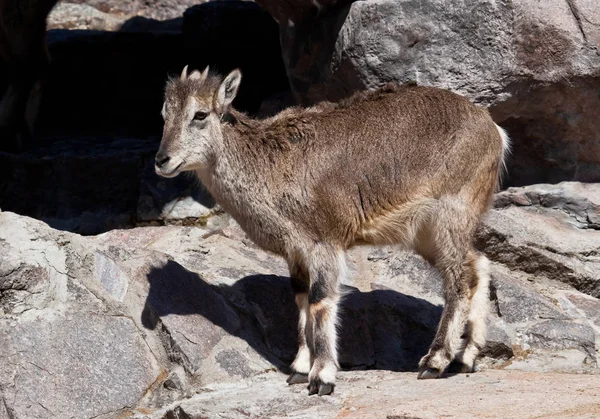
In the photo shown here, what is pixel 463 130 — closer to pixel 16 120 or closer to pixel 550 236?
pixel 550 236

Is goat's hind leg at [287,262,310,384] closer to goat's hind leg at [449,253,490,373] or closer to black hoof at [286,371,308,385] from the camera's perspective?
black hoof at [286,371,308,385]

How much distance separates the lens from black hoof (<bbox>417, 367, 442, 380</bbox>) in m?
7.50

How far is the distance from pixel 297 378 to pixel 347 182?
4.76ft

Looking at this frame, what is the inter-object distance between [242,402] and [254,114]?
215 inches

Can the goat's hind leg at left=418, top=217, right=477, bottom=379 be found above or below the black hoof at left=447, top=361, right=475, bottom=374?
above

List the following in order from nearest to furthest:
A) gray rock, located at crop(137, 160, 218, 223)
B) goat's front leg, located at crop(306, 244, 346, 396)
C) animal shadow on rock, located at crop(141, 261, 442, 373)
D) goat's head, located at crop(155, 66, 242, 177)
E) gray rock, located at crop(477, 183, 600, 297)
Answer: goat's front leg, located at crop(306, 244, 346, 396)
goat's head, located at crop(155, 66, 242, 177)
animal shadow on rock, located at crop(141, 261, 442, 373)
gray rock, located at crop(477, 183, 600, 297)
gray rock, located at crop(137, 160, 218, 223)

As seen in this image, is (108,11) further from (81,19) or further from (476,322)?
(476,322)

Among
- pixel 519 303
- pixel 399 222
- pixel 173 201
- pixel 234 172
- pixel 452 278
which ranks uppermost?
pixel 234 172

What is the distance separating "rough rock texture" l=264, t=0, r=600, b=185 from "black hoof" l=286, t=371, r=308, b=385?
3.08m

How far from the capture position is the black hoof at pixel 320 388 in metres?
7.09

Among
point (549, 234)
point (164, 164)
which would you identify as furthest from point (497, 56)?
point (164, 164)

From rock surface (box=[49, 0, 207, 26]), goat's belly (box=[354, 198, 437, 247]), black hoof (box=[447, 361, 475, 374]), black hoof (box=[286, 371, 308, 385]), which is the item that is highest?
goat's belly (box=[354, 198, 437, 247])

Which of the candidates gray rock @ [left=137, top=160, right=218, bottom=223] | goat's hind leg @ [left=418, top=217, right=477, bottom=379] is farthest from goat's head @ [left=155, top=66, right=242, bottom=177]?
gray rock @ [left=137, top=160, right=218, bottom=223]

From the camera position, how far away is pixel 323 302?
7.49 metres
